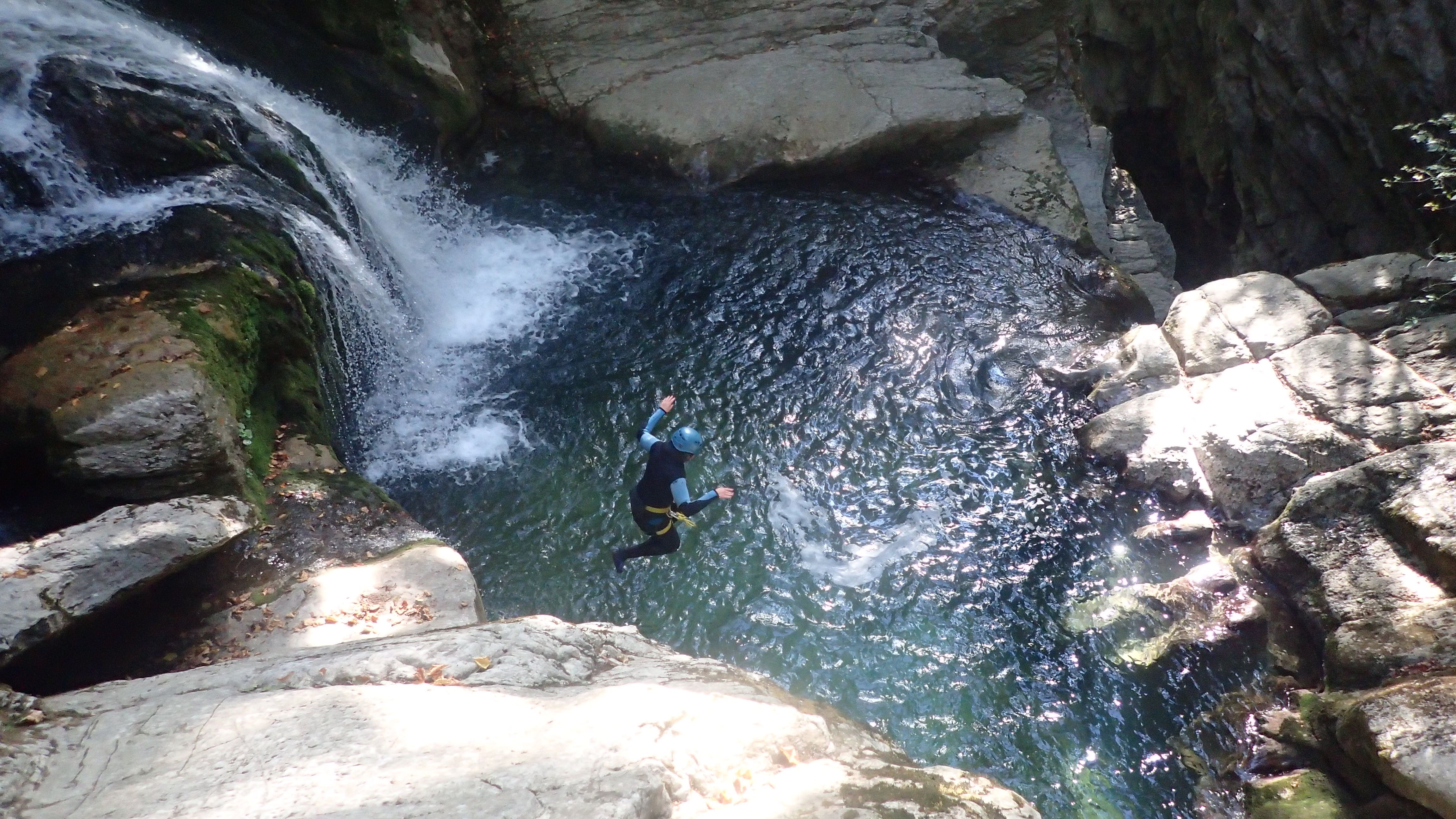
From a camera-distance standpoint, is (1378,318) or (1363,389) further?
(1378,318)

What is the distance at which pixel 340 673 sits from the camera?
4348mm

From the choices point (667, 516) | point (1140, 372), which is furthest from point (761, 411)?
point (1140, 372)

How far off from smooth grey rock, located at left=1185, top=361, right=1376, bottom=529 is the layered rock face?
1cm

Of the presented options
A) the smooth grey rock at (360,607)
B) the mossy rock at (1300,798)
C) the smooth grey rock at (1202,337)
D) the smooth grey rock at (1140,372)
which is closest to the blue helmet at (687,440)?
the smooth grey rock at (360,607)

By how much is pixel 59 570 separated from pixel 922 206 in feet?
32.9

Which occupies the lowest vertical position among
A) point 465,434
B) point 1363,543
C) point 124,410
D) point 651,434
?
point 1363,543

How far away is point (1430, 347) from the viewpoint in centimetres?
730

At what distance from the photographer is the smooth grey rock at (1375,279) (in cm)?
789

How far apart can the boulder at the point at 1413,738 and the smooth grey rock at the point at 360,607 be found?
17.9 ft

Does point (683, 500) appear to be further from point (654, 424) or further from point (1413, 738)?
point (1413, 738)

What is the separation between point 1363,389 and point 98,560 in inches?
379

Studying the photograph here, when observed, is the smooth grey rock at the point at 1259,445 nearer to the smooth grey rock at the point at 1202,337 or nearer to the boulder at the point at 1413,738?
the smooth grey rock at the point at 1202,337

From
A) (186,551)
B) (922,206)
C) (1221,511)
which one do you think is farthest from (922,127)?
(186,551)

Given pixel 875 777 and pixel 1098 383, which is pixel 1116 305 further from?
pixel 875 777
